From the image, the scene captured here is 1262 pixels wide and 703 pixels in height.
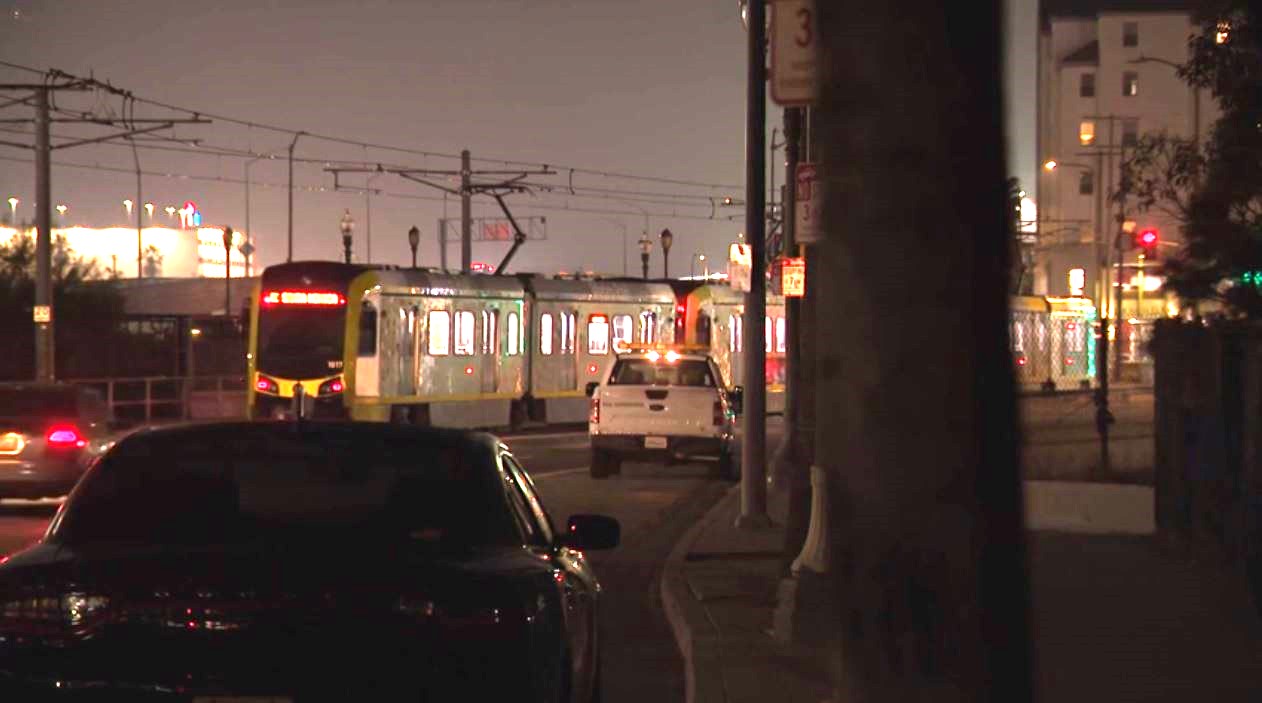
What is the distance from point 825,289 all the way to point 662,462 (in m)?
22.1

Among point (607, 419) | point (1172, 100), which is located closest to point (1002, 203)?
point (607, 419)

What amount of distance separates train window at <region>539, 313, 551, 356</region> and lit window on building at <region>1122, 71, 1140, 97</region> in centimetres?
2650

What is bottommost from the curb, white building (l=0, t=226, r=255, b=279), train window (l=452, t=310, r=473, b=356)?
the curb

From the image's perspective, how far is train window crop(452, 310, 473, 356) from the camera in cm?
3531

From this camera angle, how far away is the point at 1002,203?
145 inches

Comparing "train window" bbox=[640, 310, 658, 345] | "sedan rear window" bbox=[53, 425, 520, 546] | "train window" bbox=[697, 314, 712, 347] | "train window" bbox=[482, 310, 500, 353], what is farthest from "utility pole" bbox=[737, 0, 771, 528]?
"train window" bbox=[697, 314, 712, 347]

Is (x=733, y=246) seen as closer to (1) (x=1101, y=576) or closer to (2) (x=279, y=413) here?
(1) (x=1101, y=576)

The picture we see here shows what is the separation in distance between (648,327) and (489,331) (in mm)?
6551

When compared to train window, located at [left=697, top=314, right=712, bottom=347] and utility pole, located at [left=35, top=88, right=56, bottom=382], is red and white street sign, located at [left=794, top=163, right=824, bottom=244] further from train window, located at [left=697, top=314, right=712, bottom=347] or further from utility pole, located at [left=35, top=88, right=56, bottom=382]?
train window, located at [left=697, top=314, right=712, bottom=347]

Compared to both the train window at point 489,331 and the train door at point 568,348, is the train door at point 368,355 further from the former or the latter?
the train door at point 568,348

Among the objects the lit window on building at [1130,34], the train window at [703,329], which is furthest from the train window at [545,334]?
the lit window on building at [1130,34]

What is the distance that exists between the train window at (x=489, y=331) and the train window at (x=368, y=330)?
4.18m

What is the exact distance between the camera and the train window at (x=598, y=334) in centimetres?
4047

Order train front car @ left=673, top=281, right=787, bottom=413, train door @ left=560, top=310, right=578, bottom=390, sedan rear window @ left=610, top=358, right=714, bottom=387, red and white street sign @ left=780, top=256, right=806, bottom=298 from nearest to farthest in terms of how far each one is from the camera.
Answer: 1. red and white street sign @ left=780, top=256, right=806, bottom=298
2. sedan rear window @ left=610, top=358, right=714, bottom=387
3. train door @ left=560, top=310, right=578, bottom=390
4. train front car @ left=673, top=281, right=787, bottom=413
